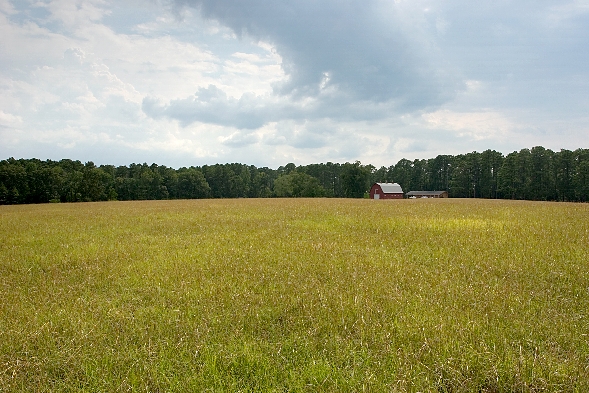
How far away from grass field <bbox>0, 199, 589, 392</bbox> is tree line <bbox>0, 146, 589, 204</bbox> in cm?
7367

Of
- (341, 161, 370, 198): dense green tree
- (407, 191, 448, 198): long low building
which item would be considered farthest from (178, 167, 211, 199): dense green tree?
(407, 191, 448, 198): long low building

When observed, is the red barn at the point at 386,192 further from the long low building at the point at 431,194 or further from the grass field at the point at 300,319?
the grass field at the point at 300,319

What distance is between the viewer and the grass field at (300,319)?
376 centimetres

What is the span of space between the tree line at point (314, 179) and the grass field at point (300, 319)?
242ft

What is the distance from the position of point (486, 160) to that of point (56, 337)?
107 metres

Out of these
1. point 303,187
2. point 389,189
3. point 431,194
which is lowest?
point 431,194

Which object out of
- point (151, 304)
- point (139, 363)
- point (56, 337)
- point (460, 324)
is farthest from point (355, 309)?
point (56, 337)

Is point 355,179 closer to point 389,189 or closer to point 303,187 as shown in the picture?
point 389,189

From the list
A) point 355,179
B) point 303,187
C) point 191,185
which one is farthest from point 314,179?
point 191,185

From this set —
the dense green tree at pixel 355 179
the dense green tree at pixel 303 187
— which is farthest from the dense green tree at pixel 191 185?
the dense green tree at pixel 355 179

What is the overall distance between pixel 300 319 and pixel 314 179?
310 ft

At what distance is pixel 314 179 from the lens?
99.0 metres

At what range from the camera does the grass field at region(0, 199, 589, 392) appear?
148 inches

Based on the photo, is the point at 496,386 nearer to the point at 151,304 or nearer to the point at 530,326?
the point at 530,326
